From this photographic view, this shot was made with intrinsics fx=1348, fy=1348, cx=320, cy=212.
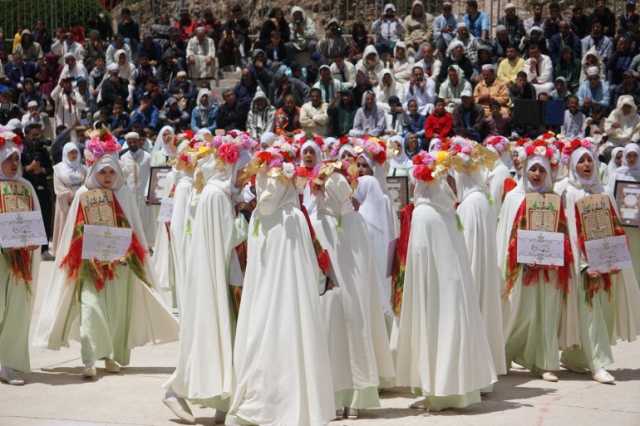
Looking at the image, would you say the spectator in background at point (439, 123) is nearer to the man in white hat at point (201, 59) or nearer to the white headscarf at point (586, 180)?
the man in white hat at point (201, 59)

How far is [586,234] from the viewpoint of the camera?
12.4 meters

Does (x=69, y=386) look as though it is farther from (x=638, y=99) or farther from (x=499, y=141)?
(x=638, y=99)

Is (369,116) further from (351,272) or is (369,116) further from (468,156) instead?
(351,272)

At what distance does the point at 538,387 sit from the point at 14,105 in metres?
17.2

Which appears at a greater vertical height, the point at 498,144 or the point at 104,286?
the point at 498,144

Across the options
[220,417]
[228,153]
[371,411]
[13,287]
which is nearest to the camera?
[220,417]

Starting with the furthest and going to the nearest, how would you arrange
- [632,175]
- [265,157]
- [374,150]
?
[632,175] < [374,150] < [265,157]

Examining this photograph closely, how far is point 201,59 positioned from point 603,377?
55.2 feet

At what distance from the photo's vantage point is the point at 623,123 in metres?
22.4

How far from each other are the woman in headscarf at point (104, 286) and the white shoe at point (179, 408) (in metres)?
2.13

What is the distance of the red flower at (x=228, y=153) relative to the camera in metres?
10.5

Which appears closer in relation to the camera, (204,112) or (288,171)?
(288,171)

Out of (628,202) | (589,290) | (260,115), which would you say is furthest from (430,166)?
(260,115)

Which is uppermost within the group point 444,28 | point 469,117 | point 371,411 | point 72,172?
point 444,28
